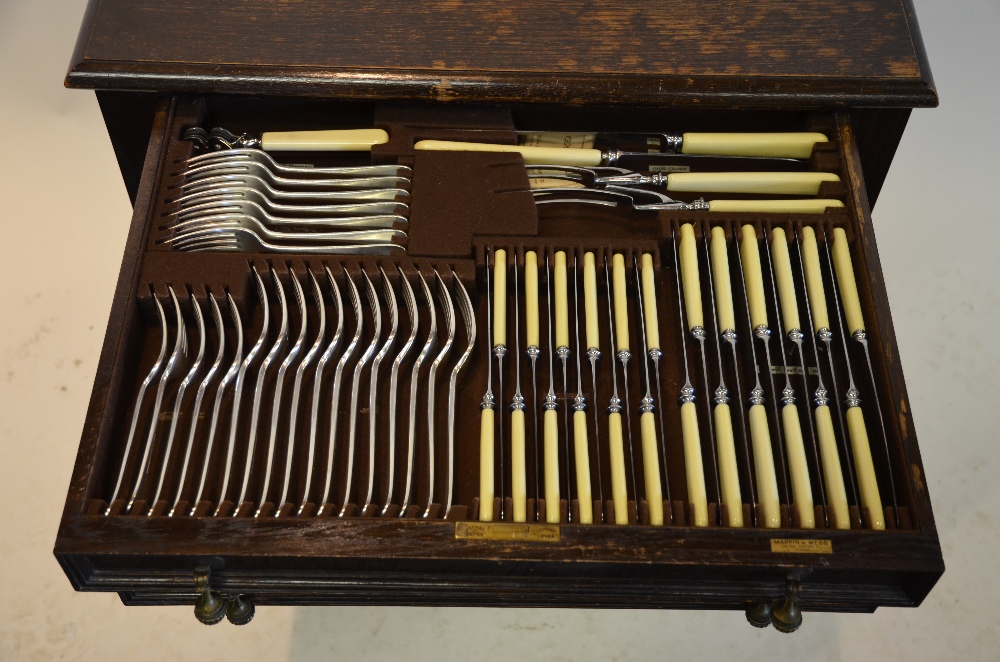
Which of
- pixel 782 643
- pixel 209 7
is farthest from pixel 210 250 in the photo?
pixel 782 643

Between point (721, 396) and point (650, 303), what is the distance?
6.4 inches

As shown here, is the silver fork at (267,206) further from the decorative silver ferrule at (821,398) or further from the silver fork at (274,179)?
the decorative silver ferrule at (821,398)

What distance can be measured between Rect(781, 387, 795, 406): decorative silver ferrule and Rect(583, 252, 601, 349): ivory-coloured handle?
244 millimetres

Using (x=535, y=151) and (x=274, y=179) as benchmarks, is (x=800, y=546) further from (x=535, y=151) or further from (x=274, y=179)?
(x=274, y=179)

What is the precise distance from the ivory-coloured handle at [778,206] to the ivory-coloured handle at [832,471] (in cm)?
31

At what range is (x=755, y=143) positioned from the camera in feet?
5.17

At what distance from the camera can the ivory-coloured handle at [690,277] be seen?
1.40 metres

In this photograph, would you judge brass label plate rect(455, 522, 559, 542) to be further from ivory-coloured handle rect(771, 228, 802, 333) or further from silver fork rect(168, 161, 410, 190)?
silver fork rect(168, 161, 410, 190)

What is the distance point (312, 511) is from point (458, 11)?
79 centimetres

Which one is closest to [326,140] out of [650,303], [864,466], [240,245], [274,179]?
[274,179]

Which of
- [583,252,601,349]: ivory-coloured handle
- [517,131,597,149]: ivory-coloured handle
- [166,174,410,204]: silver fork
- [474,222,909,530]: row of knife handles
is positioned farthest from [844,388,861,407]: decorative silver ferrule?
[166,174,410,204]: silver fork

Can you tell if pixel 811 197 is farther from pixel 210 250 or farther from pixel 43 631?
pixel 43 631

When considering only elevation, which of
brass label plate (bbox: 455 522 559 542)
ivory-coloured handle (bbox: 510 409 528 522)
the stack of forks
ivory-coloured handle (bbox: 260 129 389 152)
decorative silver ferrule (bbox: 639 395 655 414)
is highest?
ivory-coloured handle (bbox: 260 129 389 152)

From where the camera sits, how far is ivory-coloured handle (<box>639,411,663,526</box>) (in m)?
1.24
